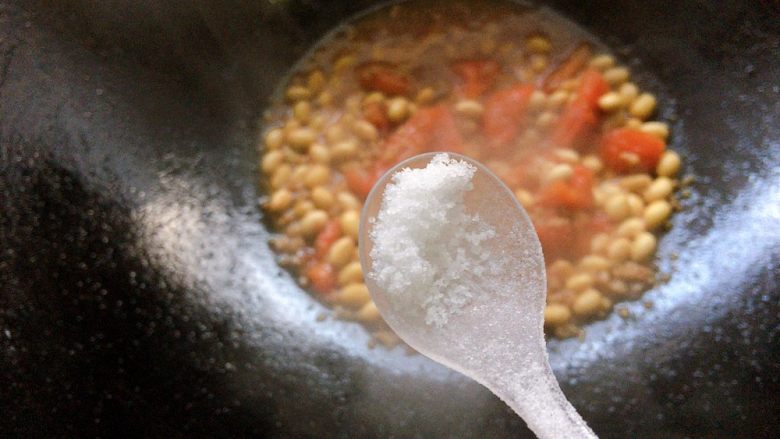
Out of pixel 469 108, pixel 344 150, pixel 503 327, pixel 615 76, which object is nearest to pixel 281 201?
pixel 344 150

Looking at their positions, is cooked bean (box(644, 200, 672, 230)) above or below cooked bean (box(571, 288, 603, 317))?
above

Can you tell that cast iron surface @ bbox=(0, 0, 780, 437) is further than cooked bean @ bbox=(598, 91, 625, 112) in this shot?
No

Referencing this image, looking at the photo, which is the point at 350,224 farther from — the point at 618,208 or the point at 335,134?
the point at 618,208

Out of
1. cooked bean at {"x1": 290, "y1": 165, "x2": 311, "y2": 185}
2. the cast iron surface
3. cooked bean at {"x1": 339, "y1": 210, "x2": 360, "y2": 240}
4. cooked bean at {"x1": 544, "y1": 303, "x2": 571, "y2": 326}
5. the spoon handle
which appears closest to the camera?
the spoon handle

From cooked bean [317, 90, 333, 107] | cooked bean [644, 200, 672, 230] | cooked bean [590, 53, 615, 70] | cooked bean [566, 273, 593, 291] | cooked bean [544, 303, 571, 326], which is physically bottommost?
cooked bean [544, 303, 571, 326]

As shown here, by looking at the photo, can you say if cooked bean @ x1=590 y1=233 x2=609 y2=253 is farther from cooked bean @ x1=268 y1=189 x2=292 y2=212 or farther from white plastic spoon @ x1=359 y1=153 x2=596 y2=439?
cooked bean @ x1=268 y1=189 x2=292 y2=212

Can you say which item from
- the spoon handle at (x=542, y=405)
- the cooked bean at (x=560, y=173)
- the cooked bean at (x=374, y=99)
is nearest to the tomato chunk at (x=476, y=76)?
the cooked bean at (x=374, y=99)

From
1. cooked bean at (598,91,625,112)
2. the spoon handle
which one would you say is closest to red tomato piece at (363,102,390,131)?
cooked bean at (598,91,625,112)
